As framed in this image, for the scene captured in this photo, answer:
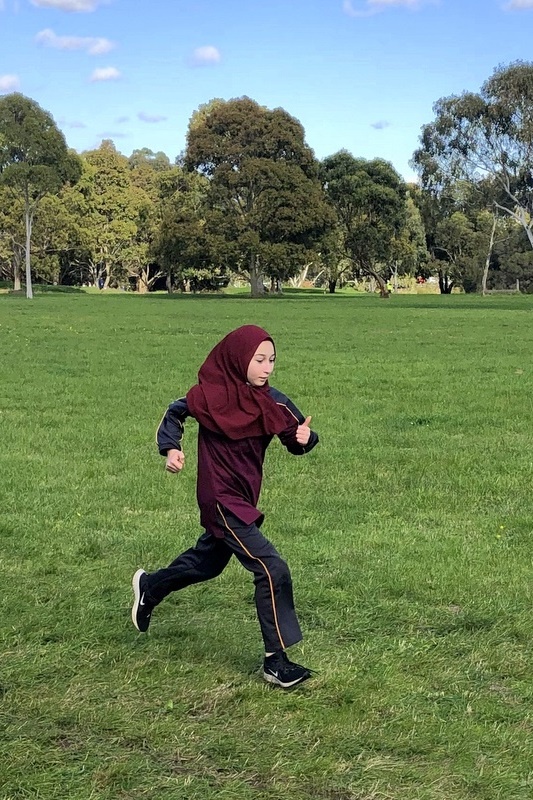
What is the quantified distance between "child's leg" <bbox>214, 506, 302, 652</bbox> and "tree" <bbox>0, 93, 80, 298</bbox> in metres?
49.4

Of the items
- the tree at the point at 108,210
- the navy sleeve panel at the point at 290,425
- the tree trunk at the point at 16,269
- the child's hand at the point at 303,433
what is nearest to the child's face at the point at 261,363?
the navy sleeve panel at the point at 290,425

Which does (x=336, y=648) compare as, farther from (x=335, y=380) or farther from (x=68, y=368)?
(x=68, y=368)

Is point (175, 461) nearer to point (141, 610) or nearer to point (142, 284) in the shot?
point (141, 610)

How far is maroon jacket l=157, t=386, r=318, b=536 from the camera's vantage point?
384 centimetres

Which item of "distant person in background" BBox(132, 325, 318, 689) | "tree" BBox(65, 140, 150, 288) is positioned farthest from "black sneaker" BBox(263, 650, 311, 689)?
"tree" BBox(65, 140, 150, 288)

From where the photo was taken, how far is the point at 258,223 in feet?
186

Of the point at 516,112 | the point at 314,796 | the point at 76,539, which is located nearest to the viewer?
the point at 314,796

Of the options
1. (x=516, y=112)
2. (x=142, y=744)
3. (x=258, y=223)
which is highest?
(x=516, y=112)

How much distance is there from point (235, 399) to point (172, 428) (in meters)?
0.33

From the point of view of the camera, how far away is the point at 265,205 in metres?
56.7

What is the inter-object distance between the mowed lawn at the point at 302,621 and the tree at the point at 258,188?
46.5 meters

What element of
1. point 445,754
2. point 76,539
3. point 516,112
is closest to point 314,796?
point 445,754

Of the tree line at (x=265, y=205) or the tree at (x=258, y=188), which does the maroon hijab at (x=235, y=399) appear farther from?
the tree at (x=258, y=188)

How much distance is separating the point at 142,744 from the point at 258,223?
54815 mm
